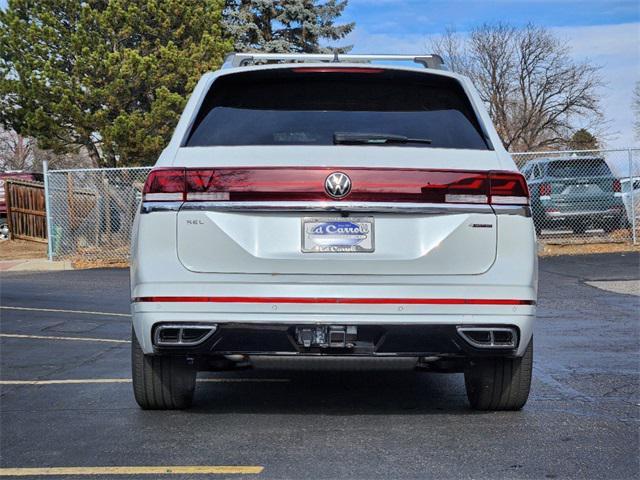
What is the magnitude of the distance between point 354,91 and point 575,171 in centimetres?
1416

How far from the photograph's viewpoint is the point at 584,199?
18.5m

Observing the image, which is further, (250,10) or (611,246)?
(250,10)

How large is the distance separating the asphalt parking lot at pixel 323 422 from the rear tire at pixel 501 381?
89 millimetres

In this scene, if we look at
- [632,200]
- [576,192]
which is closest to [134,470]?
[576,192]

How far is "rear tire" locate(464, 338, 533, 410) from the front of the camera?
17.1 feet

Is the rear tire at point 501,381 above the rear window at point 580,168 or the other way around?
the other way around

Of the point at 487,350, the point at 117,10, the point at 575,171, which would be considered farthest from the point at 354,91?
the point at 117,10

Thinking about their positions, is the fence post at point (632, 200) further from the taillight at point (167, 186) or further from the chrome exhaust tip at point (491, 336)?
the taillight at point (167, 186)

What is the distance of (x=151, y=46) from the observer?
27.6 meters

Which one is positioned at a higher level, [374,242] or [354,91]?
[354,91]

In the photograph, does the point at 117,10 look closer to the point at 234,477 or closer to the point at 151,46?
the point at 151,46

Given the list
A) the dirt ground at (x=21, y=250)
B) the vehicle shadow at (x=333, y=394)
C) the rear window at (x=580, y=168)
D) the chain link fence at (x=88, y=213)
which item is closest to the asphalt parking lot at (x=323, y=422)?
the vehicle shadow at (x=333, y=394)

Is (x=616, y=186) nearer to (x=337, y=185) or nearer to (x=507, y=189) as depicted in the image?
(x=507, y=189)

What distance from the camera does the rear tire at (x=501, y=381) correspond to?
5219 millimetres
